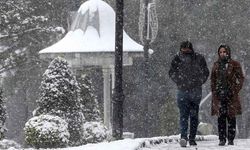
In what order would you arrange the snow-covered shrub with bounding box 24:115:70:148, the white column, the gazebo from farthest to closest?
the white column → the gazebo → the snow-covered shrub with bounding box 24:115:70:148

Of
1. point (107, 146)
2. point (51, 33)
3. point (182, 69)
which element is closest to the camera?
point (107, 146)

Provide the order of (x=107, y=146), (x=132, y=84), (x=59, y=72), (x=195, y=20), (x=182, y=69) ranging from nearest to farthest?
(x=107, y=146) → (x=182, y=69) → (x=59, y=72) → (x=132, y=84) → (x=195, y=20)

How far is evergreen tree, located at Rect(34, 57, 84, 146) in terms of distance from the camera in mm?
13945

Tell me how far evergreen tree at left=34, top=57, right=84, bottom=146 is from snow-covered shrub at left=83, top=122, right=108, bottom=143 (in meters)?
1.70

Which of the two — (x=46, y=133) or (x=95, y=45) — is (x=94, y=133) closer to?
(x=46, y=133)

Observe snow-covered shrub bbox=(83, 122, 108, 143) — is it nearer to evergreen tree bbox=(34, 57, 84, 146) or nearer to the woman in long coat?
evergreen tree bbox=(34, 57, 84, 146)

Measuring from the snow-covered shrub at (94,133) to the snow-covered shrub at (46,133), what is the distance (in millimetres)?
2698

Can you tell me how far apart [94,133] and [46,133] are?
3.06 meters

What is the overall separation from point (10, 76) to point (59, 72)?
798 inches

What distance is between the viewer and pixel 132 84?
32.5 metres

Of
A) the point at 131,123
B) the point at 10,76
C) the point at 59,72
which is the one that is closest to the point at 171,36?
the point at 131,123

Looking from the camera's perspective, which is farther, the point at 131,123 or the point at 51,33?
the point at 131,123

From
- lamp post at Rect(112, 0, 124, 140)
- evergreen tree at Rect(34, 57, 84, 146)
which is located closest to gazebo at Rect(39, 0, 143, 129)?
evergreen tree at Rect(34, 57, 84, 146)

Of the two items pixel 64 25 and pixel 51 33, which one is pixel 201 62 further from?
pixel 64 25
